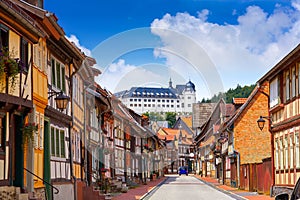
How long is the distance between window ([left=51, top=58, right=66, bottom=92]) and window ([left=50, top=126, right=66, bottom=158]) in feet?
5.36

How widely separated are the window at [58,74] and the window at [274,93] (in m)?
12.6

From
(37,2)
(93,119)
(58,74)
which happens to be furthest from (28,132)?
(93,119)

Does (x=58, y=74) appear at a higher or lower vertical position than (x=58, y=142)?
higher

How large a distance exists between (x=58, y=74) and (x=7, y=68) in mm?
7674

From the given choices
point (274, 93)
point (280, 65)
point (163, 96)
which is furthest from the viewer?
point (163, 96)

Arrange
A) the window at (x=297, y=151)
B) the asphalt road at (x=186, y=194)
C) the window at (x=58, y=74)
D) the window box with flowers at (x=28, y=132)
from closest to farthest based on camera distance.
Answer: the window box with flowers at (x=28, y=132)
the window at (x=58, y=74)
the window at (x=297, y=151)
the asphalt road at (x=186, y=194)

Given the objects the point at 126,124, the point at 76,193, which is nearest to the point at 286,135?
the point at 76,193

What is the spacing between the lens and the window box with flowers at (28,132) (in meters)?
16.0

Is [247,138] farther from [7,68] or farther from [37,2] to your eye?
[7,68]

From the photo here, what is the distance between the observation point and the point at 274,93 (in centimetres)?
3166

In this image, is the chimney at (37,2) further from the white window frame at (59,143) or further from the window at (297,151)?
the window at (297,151)

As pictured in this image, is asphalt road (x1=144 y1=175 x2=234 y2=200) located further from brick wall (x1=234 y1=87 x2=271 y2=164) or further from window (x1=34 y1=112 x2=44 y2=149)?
window (x1=34 y1=112 x2=44 y2=149)

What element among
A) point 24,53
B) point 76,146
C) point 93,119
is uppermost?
point 24,53

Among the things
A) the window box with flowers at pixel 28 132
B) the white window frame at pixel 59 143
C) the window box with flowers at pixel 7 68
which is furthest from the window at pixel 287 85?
the window box with flowers at pixel 7 68
